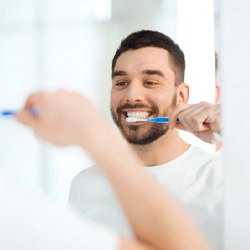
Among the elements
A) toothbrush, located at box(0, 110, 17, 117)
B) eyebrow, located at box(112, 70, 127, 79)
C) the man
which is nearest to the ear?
the man

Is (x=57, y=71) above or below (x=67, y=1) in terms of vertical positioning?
below

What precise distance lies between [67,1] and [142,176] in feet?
1.17

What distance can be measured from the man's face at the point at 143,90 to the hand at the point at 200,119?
18mm

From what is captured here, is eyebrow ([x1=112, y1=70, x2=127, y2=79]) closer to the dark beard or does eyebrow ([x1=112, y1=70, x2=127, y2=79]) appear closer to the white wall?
the dark beard

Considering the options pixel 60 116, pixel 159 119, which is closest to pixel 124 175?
pixel 60 116

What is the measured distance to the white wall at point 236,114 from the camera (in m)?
0.85

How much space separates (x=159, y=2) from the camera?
2.73ft

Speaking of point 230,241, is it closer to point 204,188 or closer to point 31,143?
point 204,188

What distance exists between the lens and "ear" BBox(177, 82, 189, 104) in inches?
33.0

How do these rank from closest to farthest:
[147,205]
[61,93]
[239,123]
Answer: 1. [147,205]
2. [61,93]
3. [239,123]

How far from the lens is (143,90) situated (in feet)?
2.73

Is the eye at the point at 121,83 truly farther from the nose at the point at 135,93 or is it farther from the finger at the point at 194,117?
the finger at the point at 194,117

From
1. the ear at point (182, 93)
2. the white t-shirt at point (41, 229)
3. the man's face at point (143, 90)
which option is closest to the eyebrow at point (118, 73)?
the man's face at point (143, 90)

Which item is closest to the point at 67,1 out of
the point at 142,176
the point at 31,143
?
the point at 31,143
